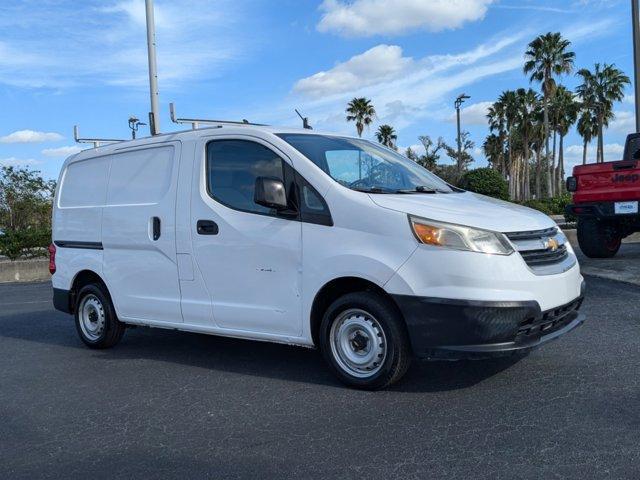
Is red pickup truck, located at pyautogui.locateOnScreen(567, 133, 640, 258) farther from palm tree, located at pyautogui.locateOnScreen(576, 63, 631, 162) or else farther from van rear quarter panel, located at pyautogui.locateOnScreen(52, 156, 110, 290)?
palm tree, located at pyautogui.locateOnScreen(576, 63, 631, 162)

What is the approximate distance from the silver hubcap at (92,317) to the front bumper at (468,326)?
352cm

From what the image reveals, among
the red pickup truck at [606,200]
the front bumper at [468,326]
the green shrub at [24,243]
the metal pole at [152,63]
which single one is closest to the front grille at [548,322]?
the front bumper at [468,326]

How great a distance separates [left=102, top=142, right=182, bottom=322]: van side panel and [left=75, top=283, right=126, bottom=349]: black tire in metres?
0.24

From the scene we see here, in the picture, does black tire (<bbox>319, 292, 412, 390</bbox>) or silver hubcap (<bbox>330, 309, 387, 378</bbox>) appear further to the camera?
silver hubcap (<bbox>330, 309, 387, 378</bbox>)

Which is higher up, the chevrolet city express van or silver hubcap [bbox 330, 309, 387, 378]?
the chevrolet city express van

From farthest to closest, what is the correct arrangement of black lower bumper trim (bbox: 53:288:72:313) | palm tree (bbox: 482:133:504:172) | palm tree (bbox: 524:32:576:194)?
palm tree (bbox: 482:133:504:172) < palm tree (bbox: 524:32:576:194) < black lower bumper trim (bbox: 53:288:72:313)

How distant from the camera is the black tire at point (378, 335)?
14.2 ft

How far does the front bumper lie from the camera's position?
4.06 m

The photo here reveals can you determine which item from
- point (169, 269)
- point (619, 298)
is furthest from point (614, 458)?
point (619, 298)

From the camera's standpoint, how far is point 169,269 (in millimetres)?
5555

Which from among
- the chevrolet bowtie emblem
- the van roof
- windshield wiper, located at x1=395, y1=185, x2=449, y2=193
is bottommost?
the chevrolet bowtie emblem

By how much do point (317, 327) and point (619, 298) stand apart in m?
4.77

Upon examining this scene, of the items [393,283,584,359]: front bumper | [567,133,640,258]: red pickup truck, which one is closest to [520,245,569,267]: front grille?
[393,283,584,359]: front bumper

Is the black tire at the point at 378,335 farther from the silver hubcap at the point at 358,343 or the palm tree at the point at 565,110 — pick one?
the palm tree at the point at 565,110
